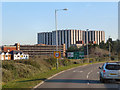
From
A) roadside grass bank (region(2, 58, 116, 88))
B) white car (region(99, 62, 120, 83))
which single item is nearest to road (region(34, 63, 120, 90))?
white car (region(99, 62, 120, 83))

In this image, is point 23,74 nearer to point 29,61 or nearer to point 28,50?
point 29,61

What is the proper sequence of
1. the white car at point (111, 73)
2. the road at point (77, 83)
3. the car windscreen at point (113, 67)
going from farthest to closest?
the car windscreen at point (113, 67) → the white car at point (111, 73) → the road at point (77, 83)

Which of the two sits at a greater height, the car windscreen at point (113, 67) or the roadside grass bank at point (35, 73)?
the car windscreen at point (113, 67)

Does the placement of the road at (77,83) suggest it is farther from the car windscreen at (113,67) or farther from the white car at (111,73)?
the car windscreen at (113,67)

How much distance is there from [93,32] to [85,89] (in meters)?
187

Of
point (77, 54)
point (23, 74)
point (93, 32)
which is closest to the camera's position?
point (23, 74)

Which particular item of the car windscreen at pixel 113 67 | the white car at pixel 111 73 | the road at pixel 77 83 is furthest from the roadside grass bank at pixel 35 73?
the car windscreen at pixel 113 67

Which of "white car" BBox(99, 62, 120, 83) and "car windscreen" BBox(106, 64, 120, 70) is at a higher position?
"car windscreen" BBox(106, 64, 120, 70)

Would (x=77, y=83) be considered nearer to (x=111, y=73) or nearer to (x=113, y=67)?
(x=111, y=73)

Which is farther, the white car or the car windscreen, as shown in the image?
the car windscreen

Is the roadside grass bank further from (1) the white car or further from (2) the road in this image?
(1) the white car

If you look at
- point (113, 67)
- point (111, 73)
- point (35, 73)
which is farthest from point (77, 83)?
point (35, 73)

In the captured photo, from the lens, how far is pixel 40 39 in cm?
18638

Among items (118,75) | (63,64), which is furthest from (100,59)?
(118,75)
